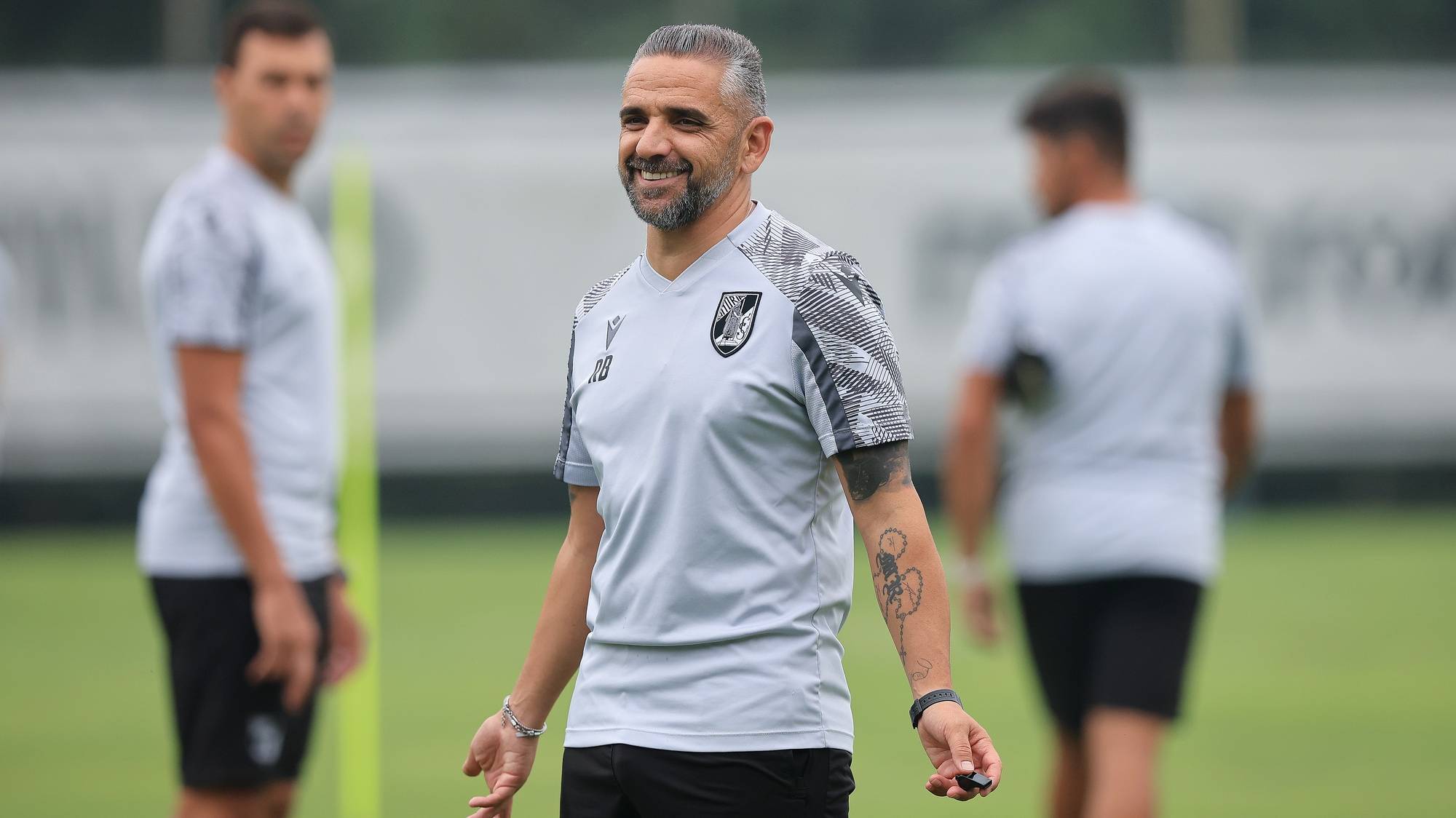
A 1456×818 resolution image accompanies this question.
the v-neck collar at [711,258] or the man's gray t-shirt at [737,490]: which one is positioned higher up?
the v-neck collar at [711,258]

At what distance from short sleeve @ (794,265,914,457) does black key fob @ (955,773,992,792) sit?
57 cm

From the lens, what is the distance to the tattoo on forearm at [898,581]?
327 cm

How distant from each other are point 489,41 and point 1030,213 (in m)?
9.27

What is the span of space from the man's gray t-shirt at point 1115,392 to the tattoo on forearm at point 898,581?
7.57ft

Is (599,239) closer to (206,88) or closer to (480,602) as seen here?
(206,88)

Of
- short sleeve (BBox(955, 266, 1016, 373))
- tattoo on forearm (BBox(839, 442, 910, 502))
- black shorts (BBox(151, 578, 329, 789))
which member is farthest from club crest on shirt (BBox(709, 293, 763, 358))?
short sleeve (BBox(955, 266, 1016, 373))

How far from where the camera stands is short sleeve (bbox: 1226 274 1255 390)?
18.9 feet

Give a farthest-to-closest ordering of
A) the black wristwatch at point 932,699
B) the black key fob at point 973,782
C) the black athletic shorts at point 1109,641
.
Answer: the black athletic shorts at point 1109,641 < the black wristwatch at point 932,699 < the black key fob at point 973,782

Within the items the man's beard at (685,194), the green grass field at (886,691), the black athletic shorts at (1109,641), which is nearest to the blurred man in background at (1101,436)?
the black athletic shorts at (1109,641)

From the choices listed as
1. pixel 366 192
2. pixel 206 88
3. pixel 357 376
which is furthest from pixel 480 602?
pixel 206 88

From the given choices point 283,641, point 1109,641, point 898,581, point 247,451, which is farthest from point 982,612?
point 898,581

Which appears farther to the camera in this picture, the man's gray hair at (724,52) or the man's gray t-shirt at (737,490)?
the man's gray hair at (724,52)

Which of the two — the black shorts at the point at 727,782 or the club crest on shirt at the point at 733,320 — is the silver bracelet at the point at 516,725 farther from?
the club crest on shirt at the point at 733,320

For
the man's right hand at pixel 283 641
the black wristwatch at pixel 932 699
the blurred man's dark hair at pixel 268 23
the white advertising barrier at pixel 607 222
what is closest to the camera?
the black wristwatch at pixel 932 699
